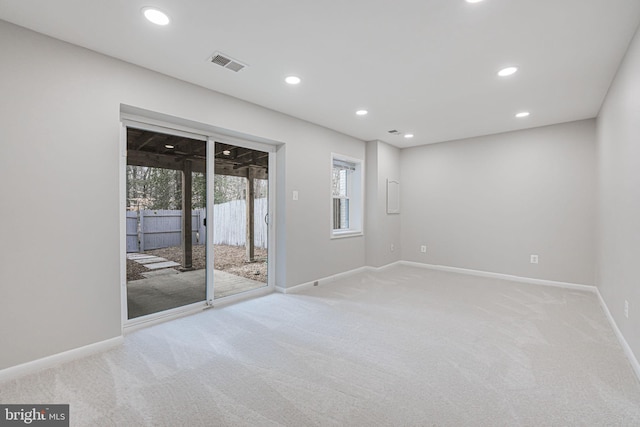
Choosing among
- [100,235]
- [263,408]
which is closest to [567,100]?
[263,408]

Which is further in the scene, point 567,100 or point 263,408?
point 567,100

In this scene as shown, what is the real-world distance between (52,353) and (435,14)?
3.80 metres

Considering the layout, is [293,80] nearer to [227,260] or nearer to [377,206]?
[227,260]

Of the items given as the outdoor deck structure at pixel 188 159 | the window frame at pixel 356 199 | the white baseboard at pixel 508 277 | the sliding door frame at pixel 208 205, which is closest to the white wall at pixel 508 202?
the white baseboard at pixel 508 277

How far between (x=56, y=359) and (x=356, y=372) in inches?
92.1

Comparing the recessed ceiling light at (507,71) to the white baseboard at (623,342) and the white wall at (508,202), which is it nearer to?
the white wall at (508,202)

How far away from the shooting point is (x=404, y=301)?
3752 millimetres

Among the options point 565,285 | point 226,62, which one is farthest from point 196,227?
point 565,285

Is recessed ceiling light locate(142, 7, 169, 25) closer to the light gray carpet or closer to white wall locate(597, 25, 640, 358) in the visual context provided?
the light gray carpet

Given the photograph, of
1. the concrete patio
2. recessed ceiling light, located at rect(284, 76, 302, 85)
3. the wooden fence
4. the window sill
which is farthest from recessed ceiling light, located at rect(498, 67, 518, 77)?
the concrete patio

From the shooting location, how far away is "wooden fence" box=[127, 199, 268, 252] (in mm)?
2975

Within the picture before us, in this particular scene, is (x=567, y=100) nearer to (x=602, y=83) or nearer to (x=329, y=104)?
(x=602, y=83)

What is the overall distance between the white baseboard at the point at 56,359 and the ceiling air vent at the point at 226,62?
8.69 ft

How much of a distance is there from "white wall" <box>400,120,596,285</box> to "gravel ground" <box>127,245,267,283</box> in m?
3.33
